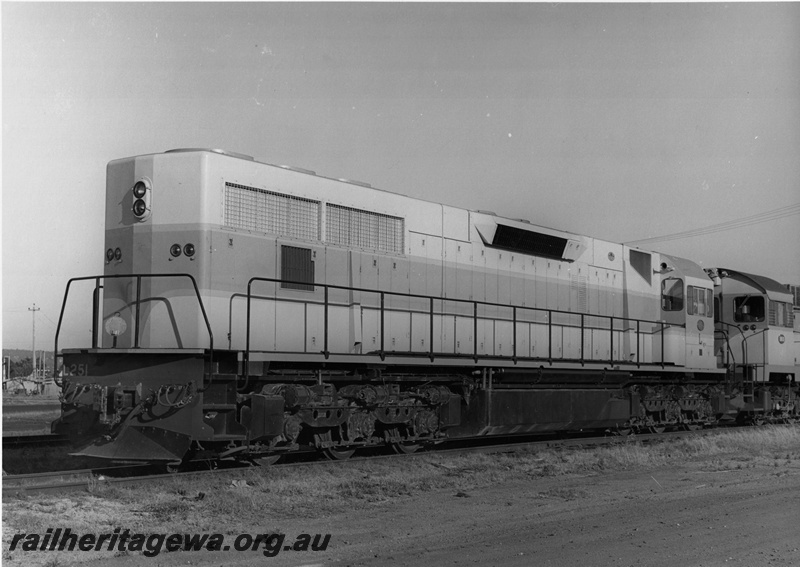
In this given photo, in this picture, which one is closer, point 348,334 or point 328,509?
point 328,509

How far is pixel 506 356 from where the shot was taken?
1318 cm

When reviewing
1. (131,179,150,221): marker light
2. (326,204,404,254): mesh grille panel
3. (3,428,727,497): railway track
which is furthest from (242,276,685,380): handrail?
(131,179,150,221): marker light

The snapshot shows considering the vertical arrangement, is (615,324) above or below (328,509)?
above

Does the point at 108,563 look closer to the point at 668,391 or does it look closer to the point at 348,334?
the point at 348,334

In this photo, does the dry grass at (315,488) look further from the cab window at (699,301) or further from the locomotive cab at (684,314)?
the cab window at (699,301)

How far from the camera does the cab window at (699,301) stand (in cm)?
1703

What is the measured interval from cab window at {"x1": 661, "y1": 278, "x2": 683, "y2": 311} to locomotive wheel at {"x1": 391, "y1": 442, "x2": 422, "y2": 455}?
7.52m

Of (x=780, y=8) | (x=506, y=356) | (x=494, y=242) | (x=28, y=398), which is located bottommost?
(x=28, y=398)

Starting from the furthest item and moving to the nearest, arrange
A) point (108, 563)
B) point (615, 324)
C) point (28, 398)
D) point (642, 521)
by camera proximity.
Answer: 1. point (28, 398)
2. point (615, 324)
3. point (642, 521)
4. point (108, 563)

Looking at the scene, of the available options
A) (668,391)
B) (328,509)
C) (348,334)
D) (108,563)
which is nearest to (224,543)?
(108,563)

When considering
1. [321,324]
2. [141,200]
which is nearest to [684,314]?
[321,324]

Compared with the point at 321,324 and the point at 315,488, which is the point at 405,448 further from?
the point at 315,488

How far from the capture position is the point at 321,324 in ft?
35.4

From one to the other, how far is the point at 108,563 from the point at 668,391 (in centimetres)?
1305
